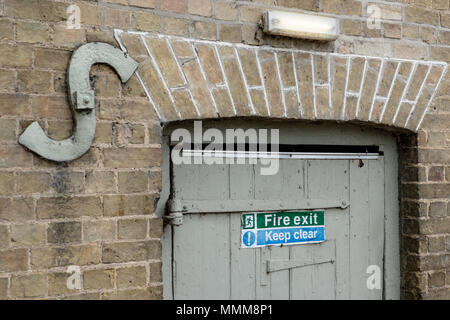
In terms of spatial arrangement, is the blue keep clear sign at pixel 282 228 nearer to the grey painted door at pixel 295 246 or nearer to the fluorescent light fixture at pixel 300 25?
the grey painted door at pixel 295 246

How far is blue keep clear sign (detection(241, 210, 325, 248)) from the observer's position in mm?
2814

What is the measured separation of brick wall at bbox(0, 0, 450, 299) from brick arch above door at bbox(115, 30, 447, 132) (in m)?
0.05

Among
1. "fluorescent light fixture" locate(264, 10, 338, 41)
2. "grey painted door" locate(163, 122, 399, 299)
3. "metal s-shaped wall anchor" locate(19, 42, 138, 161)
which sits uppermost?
"fluorescent light fixture" locate(264, 10, 338, 41)

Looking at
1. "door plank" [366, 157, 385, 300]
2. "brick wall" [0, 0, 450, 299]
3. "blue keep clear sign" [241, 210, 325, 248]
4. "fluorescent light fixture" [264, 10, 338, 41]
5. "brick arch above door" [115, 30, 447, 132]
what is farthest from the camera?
"door plank" [366, 157, 385, 300]

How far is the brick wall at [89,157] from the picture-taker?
2.21 metres

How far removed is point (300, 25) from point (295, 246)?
3.80ft

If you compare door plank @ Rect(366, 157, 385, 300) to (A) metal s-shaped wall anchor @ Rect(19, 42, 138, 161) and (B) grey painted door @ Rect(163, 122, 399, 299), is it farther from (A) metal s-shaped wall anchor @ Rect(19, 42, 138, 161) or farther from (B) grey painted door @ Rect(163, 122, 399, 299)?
(A) metal s-shaped wall anchor @ Rect(19, 42, 138, 161)

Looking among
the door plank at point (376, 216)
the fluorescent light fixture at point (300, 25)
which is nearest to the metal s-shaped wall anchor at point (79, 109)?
the fluorescent light fixture at point (300, 25)

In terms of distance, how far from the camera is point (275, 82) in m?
2.70

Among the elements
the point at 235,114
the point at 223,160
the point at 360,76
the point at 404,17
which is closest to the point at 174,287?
the point at 223,160

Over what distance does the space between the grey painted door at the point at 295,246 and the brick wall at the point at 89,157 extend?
266 millimetres

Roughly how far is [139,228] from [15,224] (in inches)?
20.5

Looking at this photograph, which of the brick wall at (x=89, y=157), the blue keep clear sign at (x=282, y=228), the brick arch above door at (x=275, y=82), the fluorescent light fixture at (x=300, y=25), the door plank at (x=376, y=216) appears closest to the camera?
the brick wall at (x=89, y=157)

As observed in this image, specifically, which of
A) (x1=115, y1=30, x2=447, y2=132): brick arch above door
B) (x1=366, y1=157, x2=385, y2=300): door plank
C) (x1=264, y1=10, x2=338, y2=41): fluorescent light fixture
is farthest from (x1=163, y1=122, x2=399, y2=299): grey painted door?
(x1=264, y1=10, x2=338, y2=41): fluorescent light fixture
